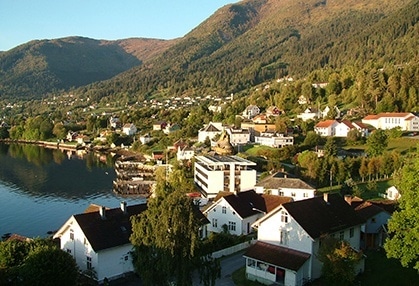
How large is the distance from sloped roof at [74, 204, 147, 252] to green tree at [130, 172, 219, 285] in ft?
23.6

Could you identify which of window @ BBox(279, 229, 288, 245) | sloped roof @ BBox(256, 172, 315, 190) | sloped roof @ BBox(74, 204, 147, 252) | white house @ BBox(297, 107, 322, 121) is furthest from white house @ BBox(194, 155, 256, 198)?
white house @ BBox(297, 107, 322, 121)

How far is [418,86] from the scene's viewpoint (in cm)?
8906

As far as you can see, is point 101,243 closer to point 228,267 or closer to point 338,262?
point 228,267

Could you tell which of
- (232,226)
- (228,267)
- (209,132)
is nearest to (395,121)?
(209,132)

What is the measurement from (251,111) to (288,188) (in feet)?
218

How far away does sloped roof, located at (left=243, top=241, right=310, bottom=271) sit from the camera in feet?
73.0

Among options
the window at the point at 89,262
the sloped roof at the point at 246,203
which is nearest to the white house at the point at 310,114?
the sloped roof at the point at 246,203

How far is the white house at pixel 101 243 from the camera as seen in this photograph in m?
24.2

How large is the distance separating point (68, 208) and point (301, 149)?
34.3 metres

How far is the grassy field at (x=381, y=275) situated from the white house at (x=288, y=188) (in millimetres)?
18127

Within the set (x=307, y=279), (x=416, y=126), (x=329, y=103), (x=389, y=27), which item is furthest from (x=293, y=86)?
(x=307, y=279)

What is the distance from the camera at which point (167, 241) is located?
16781 millimetres

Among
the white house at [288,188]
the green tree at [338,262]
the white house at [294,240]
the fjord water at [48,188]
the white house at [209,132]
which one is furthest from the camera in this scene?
the white house at [209,132]

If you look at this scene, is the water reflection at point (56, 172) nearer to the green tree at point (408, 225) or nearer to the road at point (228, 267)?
the road at point (228, 267)
